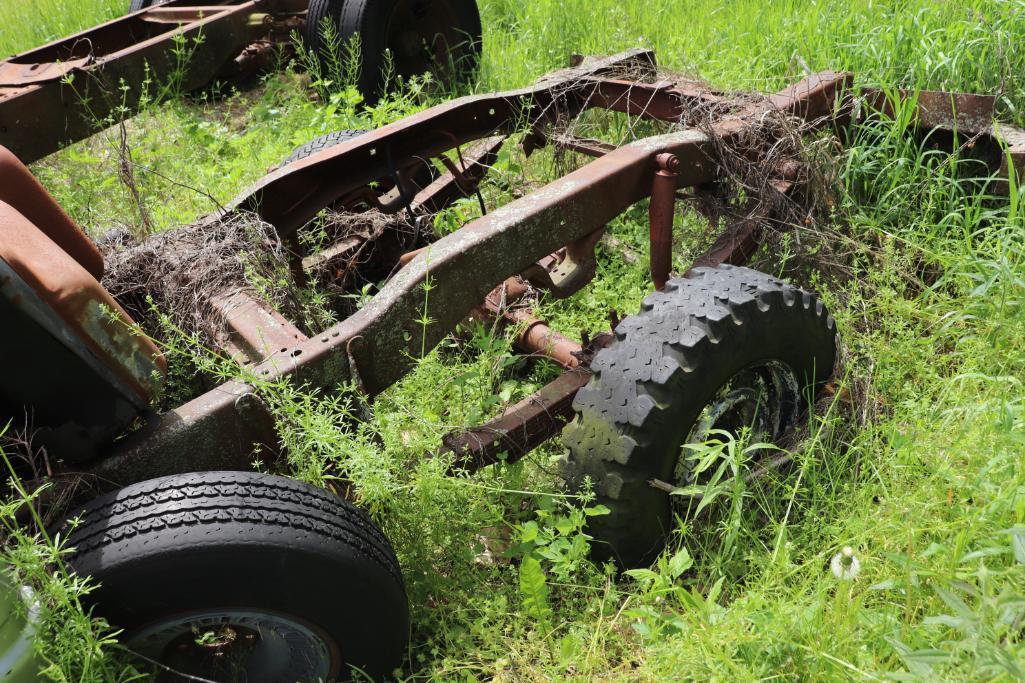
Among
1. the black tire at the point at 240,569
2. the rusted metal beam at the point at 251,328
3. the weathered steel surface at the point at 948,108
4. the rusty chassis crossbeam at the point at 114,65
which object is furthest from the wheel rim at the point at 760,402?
the rusty chassis crossbeam at the point at 114,65

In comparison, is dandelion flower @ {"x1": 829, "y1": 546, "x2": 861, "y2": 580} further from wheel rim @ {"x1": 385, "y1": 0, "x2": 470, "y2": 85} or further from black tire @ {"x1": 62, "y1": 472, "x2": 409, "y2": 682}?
wheel rim @ {"x1": 385, "y1": 0, "x2": 470, "y2": 85}

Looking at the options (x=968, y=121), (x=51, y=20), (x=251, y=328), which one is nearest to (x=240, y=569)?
(x=251, y=328)

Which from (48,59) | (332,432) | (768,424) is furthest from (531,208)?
(48,59)

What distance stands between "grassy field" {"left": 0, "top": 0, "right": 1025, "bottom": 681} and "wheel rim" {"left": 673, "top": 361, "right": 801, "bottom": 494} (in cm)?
13

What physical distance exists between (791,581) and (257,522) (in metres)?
1.66

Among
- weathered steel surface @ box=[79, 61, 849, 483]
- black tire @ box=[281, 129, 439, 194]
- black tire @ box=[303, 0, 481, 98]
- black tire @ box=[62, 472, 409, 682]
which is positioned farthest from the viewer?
black tire @ box=[303, 0, 481, 98]

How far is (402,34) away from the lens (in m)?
6.22

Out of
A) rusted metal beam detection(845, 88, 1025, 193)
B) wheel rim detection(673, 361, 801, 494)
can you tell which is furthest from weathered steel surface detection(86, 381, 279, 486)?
rusted metal beam detection(845, 88, 1025, 193)

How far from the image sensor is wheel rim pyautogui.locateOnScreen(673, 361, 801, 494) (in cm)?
305

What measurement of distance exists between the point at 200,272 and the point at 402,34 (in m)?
3.77

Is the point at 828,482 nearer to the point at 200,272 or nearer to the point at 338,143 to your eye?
the point at 200,272

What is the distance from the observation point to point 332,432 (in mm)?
2410

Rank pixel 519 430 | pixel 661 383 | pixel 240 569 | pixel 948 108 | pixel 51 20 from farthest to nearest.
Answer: pixel 51 20 → pixel 948 108 → pixel 519 430 → pixel 661 383 → pixel 240 569

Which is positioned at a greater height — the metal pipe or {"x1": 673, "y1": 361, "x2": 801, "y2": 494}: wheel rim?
the metal pipe
